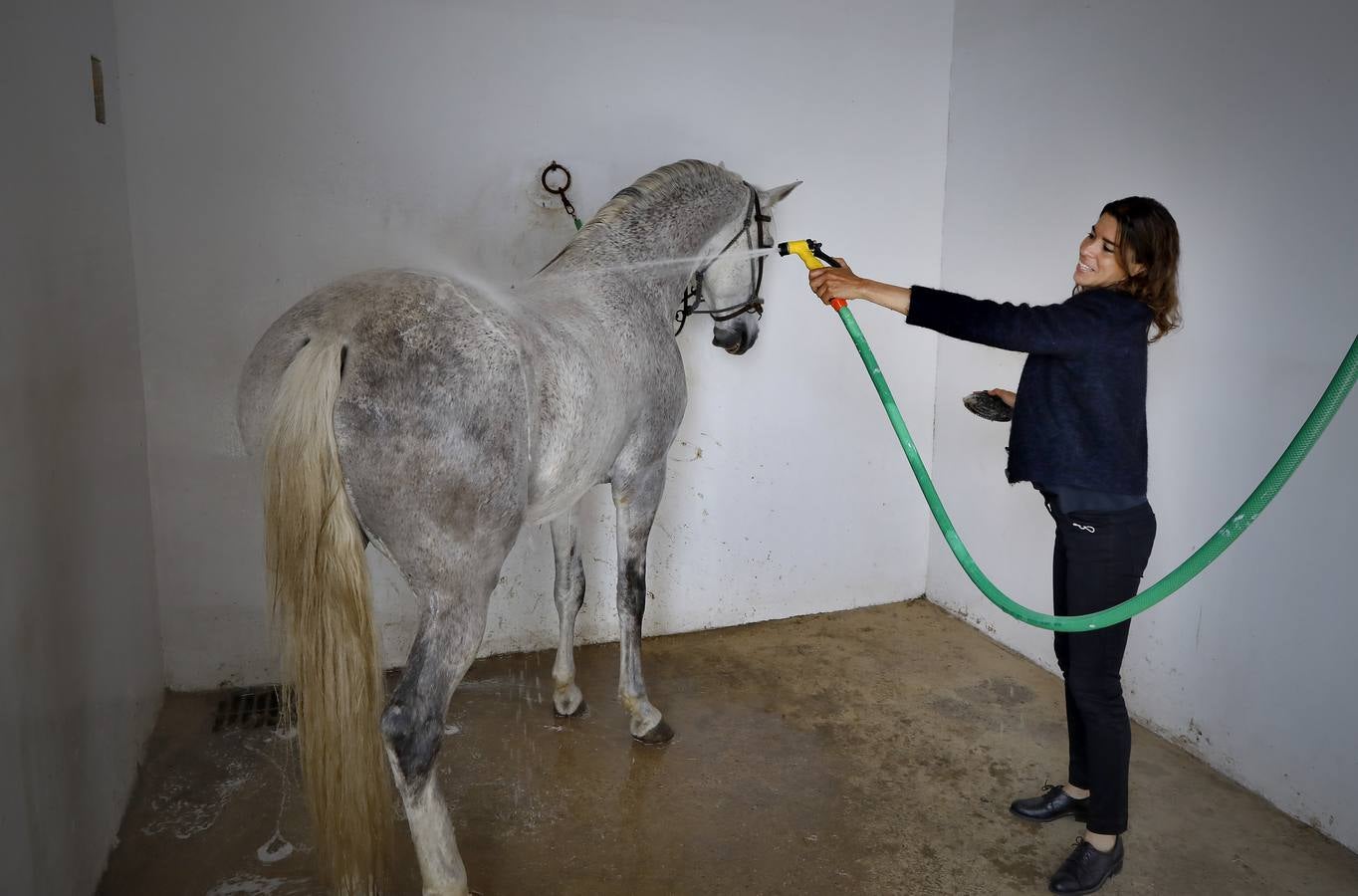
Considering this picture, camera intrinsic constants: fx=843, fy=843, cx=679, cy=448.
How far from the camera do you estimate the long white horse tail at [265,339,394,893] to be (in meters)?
1.61

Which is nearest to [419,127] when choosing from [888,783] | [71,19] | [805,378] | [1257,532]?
[71,19]

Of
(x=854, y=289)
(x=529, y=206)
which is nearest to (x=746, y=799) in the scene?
(x=854, y=289)

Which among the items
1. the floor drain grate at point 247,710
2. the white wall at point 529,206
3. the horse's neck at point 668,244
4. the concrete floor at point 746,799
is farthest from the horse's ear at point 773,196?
the floor drain grate at point 247,710

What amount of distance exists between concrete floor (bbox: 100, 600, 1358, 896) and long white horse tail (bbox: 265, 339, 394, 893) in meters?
0.39

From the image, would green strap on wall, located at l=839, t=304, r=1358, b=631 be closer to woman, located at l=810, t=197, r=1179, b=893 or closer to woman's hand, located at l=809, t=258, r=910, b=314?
woman, located at l=810, t=197, r=1179, b=893

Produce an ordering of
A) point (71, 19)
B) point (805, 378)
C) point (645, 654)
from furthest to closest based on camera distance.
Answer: point (805, 378)
point (645, 654)
point (71, 19)

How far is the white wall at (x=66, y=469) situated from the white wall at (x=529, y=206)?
20 cm

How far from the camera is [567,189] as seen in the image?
2967 millimetres

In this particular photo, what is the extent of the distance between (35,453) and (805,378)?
257 centimetres

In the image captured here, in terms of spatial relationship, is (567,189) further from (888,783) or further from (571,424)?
(888,783)

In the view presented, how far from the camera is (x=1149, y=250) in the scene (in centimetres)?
179

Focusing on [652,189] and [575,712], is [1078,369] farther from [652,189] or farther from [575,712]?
[575,712]

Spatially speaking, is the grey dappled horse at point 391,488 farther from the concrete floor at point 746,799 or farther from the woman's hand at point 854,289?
the woman's hand at point 854,289

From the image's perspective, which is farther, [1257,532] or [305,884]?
[1257,532]
